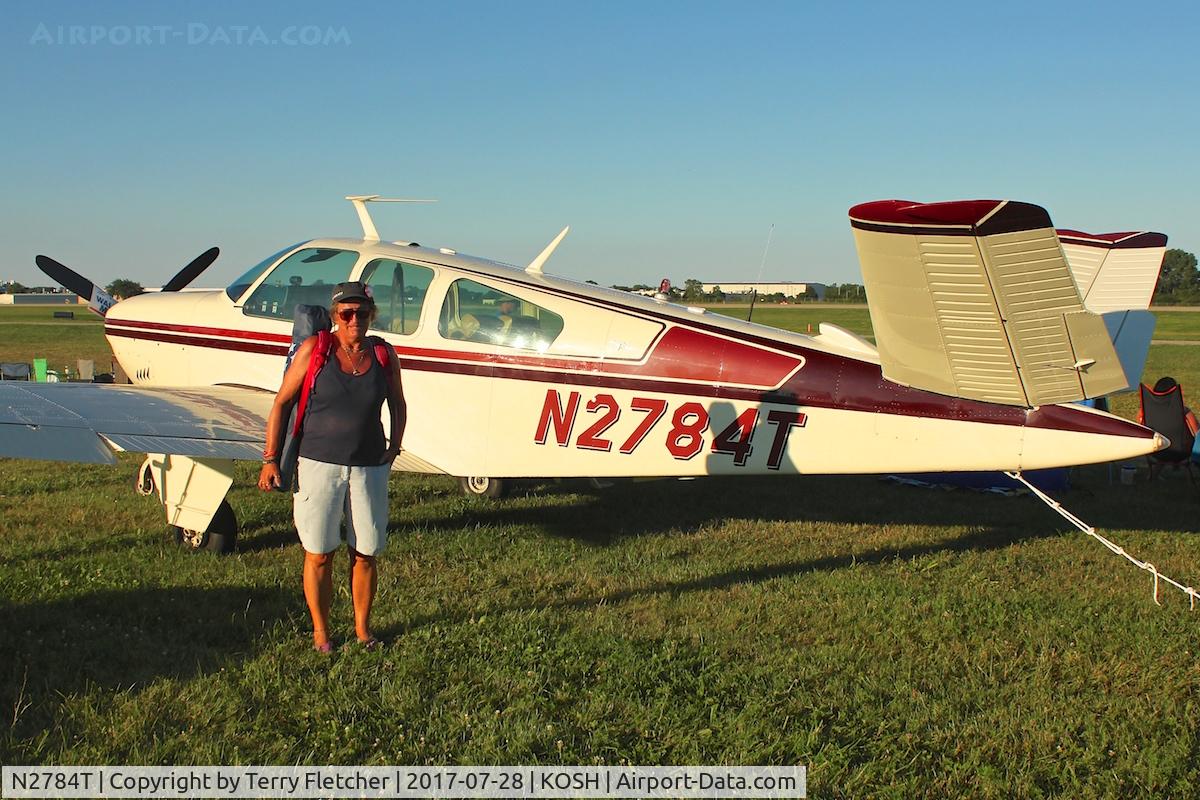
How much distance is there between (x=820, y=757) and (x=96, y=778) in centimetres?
276

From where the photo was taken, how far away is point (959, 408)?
18.2 feet

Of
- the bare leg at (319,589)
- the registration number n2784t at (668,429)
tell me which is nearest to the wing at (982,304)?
the registration number n2784t at (668,429)

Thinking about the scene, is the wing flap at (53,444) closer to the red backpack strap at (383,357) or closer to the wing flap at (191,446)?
the wing flap at (191,446)

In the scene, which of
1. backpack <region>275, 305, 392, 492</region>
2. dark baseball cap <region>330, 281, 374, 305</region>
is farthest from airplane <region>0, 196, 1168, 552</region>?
dark baseball cap <region>330, 281, 374, 305</region>

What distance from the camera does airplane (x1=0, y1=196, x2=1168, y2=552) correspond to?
465cm

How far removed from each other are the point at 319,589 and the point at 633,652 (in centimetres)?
160

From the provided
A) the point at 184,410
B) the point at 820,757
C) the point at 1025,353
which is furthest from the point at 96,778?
the point at 1025,353

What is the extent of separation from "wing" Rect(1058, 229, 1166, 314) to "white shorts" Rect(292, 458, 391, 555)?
16.9 ft

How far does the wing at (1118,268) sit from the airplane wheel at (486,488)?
5070 millimetres

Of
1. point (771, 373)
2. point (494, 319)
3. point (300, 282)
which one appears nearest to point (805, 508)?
point (771, 373)

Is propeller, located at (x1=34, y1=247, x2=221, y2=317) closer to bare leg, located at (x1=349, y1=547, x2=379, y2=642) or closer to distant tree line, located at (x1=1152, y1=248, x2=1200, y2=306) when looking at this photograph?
bare leg, located at (x1=349, y1=547, x2=379, y2=642)

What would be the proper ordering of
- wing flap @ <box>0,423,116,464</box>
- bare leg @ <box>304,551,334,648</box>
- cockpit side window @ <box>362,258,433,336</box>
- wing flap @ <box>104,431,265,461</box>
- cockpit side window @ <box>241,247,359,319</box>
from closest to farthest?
bare leg @ <box>304,551,334,648</box> → wing flap @ <box>0,423,116,464</box> → wing flap @ <box>104,431,265,461</box> → cockpit side window @ <box>362,258,433,336</box> → cockpit side window @ <box>241,247,359,319</box>

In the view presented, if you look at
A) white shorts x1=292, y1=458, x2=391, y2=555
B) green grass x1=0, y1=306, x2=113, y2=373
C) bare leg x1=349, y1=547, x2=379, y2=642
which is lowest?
green grass x1=0, y1=306, x2=113, y2=373

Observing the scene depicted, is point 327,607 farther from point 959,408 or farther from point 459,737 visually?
point 959,408
